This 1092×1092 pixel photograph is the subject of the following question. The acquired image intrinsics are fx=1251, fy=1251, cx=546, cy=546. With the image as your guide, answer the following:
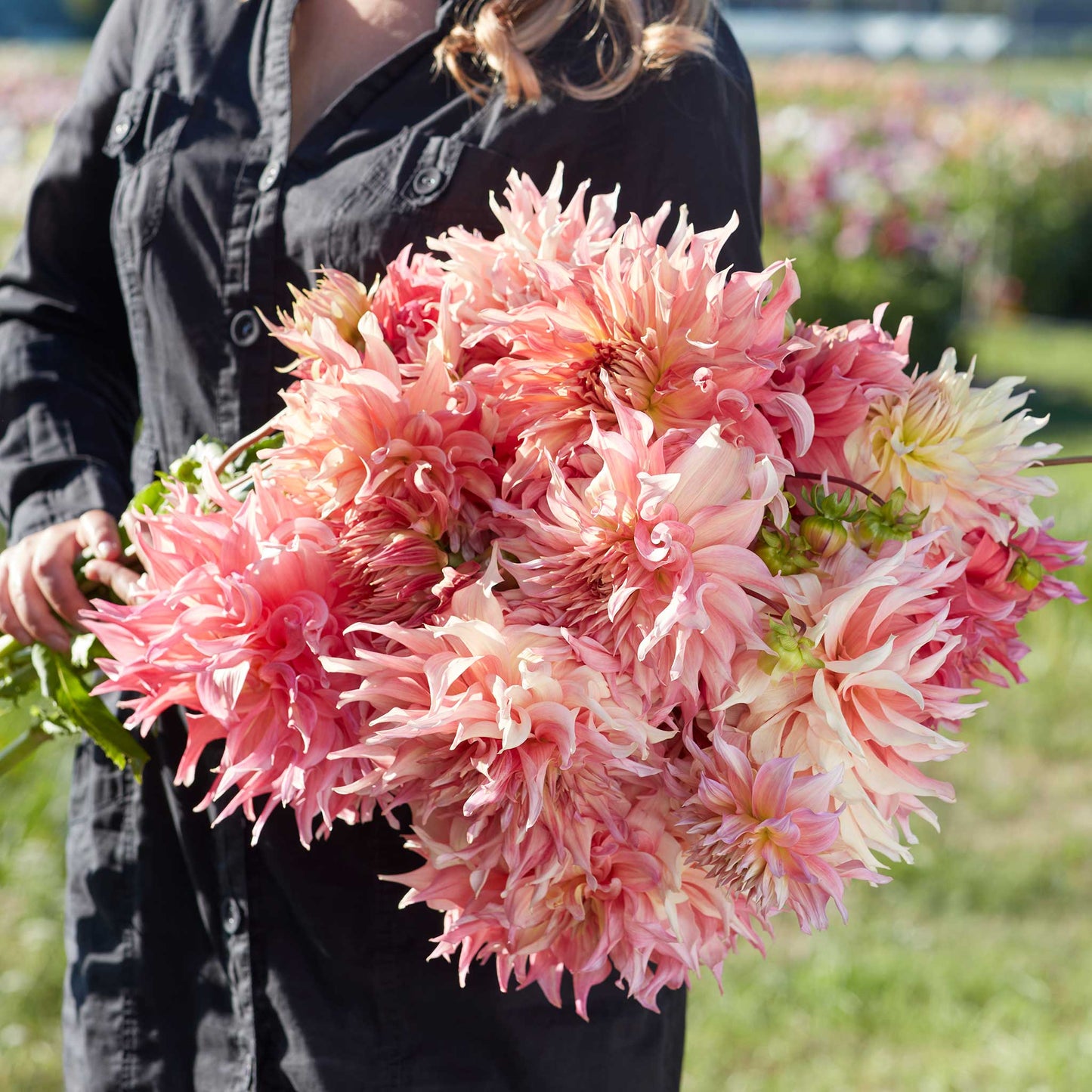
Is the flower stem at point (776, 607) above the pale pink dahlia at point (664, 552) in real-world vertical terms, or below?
below

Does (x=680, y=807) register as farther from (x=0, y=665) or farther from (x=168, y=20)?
(x=168, y=20)

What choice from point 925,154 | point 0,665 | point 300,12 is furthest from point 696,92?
point 925,154

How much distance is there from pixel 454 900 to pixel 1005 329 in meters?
10.9

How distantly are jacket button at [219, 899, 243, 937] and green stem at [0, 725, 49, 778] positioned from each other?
34 cm

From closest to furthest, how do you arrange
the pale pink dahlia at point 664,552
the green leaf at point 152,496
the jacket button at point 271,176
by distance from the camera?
the pale pink dahlia at point 664,552, the green leaf at point 152,496, the jacket button at point 271,176

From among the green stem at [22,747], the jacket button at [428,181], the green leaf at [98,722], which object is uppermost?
the jacket button at [428,181]

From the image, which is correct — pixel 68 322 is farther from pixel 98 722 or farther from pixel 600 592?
pixel 600 592

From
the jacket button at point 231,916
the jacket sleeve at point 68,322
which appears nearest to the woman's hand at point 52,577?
the jacket sleeve at point 68,322

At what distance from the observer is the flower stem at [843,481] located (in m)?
0.94

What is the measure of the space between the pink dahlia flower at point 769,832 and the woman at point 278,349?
19.7 inches

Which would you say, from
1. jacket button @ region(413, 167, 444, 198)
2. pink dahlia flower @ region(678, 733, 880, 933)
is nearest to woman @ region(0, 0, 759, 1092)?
jacket button @ region(413, 167, 444, 198)

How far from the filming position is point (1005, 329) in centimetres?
1087

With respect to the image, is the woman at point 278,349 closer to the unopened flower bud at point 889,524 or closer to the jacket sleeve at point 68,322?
the jacket sleeve at point 68,322

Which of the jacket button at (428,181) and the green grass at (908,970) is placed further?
the green grass at (908,970)
